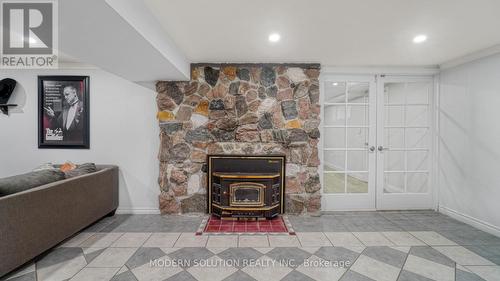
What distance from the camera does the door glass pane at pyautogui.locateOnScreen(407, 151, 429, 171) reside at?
3.78 metres

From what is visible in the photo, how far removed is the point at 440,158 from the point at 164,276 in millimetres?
4246

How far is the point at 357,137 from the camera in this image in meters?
3.85

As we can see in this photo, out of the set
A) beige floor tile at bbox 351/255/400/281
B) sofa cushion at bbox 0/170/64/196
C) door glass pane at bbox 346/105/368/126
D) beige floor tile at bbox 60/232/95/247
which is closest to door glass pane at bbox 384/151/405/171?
door glass pane at bbox 346/105/368/126

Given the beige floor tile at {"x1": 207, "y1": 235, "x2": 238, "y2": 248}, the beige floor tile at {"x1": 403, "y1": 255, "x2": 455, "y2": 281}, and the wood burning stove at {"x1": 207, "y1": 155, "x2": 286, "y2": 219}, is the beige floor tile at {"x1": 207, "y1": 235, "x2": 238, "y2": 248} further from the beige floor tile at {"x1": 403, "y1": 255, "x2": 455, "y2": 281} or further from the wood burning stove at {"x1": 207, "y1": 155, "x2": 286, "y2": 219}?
the beige floor tile at {"x1": 403, "y1": 255, "x2": 455, "y2": 281}

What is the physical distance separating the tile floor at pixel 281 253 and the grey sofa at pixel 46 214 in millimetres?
177

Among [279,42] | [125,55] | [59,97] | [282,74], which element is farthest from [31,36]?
[282,74]

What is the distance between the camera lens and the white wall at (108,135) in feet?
11.7

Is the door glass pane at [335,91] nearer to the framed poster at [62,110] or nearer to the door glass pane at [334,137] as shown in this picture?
the door glass pane at [334,137]

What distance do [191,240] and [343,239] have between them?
1.80 metres

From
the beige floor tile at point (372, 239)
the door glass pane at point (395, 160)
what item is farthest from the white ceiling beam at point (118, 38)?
the door glass pane at point (395, 160)

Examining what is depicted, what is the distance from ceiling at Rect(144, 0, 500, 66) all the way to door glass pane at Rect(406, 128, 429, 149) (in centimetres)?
112

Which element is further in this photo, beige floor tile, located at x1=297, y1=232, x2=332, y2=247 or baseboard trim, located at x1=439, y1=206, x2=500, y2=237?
baseboard trim, located at x1=439, y1=206, x2=500, y2=237

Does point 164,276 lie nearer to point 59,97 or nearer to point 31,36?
point 31,36

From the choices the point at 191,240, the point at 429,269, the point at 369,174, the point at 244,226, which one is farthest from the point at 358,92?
the point at 191,240
